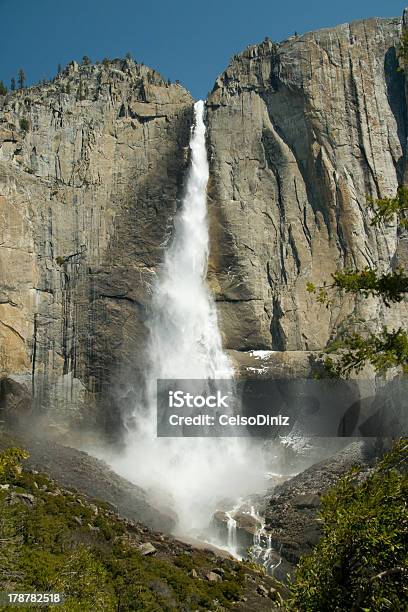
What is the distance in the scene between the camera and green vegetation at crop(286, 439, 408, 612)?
612 centimetres

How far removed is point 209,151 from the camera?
5709 centimetres

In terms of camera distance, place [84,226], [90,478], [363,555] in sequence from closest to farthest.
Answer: [363,555]
[90,478]
[84,226]

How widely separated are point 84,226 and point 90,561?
1645 inches

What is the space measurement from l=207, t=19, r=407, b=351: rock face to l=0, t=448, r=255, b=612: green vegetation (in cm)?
2444

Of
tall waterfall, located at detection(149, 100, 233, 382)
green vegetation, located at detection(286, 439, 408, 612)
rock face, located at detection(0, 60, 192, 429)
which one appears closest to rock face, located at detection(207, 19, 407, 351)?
tall waterfall, located at detection(149, 100, 233, 382)

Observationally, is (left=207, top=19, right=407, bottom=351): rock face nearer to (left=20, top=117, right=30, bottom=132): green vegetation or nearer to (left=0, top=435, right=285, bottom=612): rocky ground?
(left=20, top=117, right=30, bottom=132): green vegetation

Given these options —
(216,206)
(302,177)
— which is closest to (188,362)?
(216,206)

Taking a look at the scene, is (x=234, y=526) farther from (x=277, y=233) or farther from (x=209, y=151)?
(x=209, y=151)

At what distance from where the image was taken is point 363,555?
6215 mm

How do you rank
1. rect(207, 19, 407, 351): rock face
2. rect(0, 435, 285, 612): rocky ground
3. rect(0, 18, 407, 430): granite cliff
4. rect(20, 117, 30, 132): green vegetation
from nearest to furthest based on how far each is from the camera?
rect(0, 435, 285, 612): rocky ground < rect(0, 18, 407, 430): granite cliff < rect(207, 19, 407, 351): rock face < rect(20, 117, 30, 132): green vegetation

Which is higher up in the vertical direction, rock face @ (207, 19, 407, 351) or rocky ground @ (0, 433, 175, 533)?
rock face @ (207, 19, 407, 351)

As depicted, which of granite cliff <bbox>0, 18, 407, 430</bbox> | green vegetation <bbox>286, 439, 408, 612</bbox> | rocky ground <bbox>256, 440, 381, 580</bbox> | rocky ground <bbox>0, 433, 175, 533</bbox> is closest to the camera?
green vegetation <bbox>286, 439, 408, 612</bbox>

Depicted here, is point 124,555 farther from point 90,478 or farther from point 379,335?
point 379,335

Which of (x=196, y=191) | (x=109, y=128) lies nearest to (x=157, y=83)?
(x=109, y=128)
